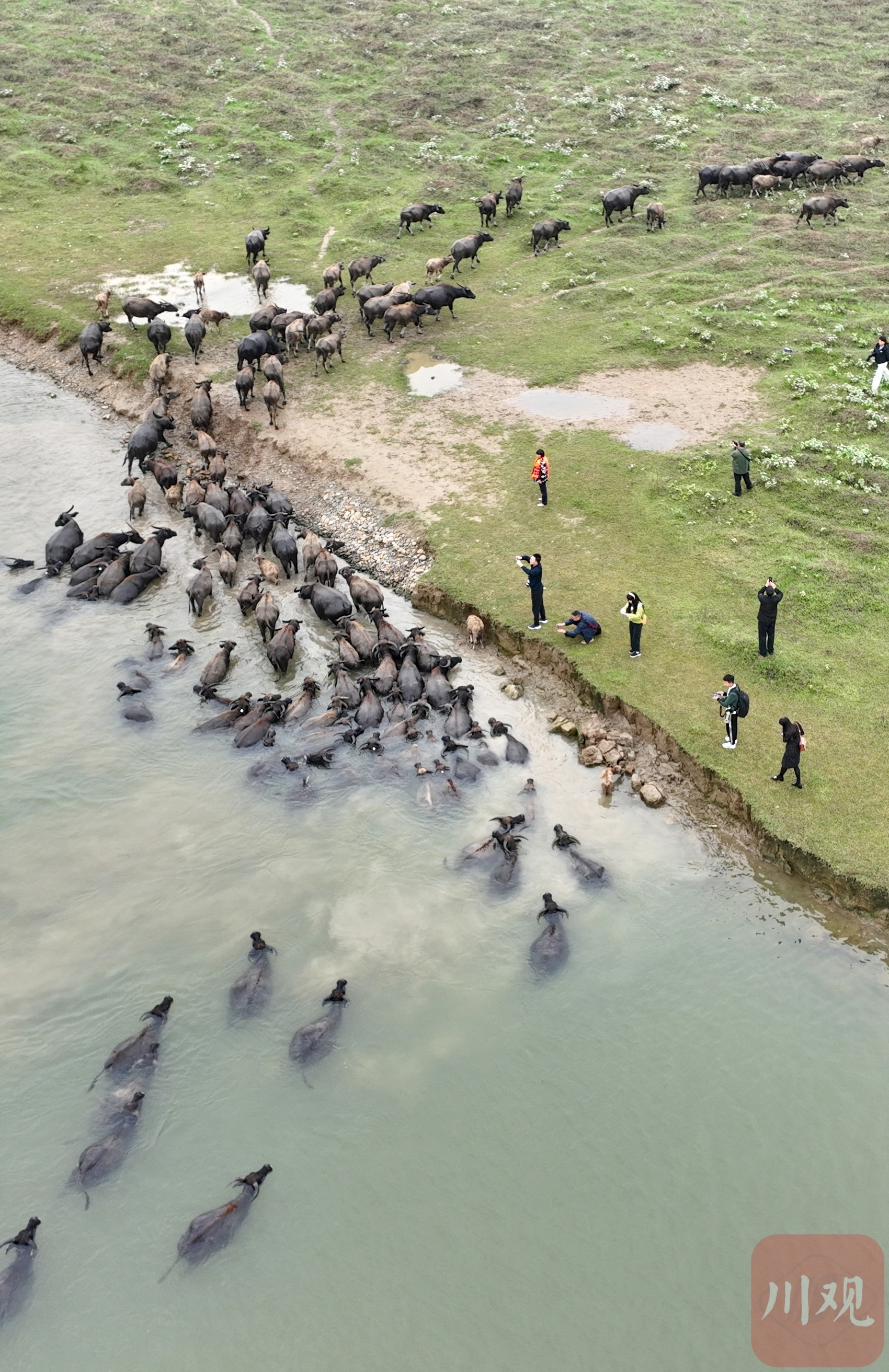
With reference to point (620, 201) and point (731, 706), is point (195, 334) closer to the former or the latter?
point (620, 201)

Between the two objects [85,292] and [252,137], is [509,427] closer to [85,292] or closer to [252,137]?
[85,292]

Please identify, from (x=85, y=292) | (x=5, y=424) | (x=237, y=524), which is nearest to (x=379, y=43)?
(x=85, y=292)

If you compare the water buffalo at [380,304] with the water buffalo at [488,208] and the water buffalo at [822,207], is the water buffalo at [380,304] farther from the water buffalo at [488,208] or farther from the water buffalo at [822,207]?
the water buffalo at [822,207]

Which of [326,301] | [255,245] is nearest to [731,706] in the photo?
[326,301]

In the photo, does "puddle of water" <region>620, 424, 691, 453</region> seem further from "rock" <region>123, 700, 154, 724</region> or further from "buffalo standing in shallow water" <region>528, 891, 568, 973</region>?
"buffalo standing in shallow water" <region>528, 891, 568, 973</region>

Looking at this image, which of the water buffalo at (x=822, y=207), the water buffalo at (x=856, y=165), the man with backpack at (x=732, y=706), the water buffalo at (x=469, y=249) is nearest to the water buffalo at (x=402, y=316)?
the water buffalo at (x=469, y=249)

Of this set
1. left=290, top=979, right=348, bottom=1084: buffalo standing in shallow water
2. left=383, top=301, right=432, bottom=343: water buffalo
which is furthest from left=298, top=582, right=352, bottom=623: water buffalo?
left=383, top=301, right=432, bottom=343: water buffalo
